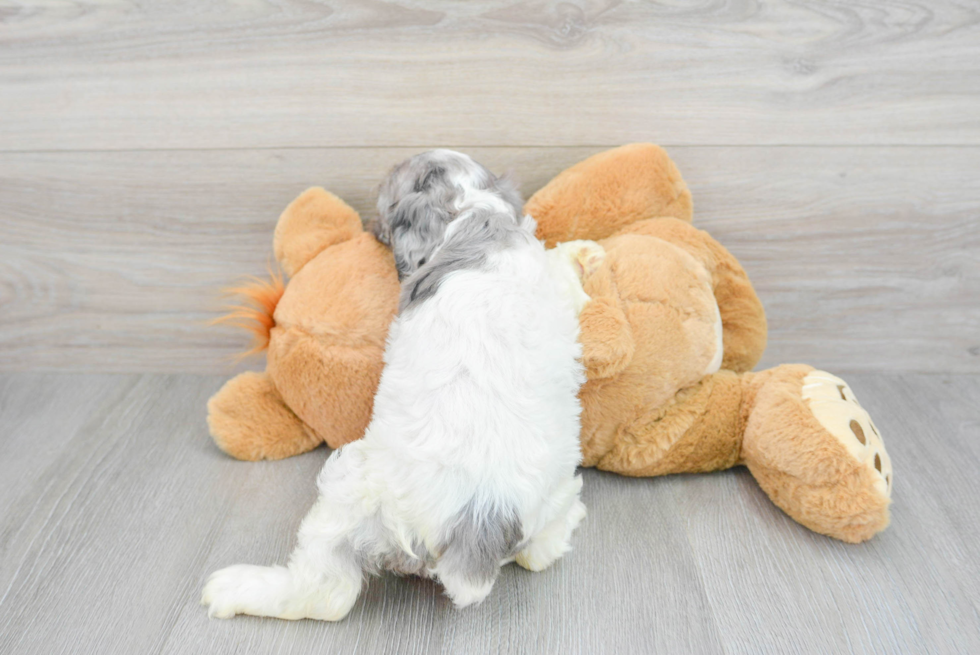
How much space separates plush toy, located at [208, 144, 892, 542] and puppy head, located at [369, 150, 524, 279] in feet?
0.36

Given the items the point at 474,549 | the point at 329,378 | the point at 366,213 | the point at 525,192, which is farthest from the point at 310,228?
the point at 474,549

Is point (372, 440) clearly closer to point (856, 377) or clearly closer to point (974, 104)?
point (856, 377)

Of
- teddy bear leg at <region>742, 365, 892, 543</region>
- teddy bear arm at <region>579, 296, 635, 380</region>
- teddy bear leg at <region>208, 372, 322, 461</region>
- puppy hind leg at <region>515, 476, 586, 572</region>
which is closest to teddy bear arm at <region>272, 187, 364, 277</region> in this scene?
teddy bear leg at <region>208, 372, 322, 461</region>

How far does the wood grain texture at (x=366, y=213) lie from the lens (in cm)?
134

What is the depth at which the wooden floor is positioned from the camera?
1.01m

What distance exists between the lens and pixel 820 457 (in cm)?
105

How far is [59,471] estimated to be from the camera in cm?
128

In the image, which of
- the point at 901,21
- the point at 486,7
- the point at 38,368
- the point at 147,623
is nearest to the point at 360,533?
the point at 147,623

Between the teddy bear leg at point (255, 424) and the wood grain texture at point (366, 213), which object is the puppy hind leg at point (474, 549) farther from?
the wood grain texture at point (366, 213)

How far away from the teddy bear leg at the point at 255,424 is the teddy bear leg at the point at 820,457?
781mm

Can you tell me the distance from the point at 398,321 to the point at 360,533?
0.98ft

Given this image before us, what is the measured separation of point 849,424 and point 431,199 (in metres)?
0.71

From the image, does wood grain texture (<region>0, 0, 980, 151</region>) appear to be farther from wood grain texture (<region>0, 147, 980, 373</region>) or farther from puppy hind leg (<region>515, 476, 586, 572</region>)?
puppy hind leg (<region>515, 476, 586, 572</region>)

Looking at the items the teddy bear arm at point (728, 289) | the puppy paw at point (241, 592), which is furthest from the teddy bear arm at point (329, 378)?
the teddy bear arm at point (728, 289)
